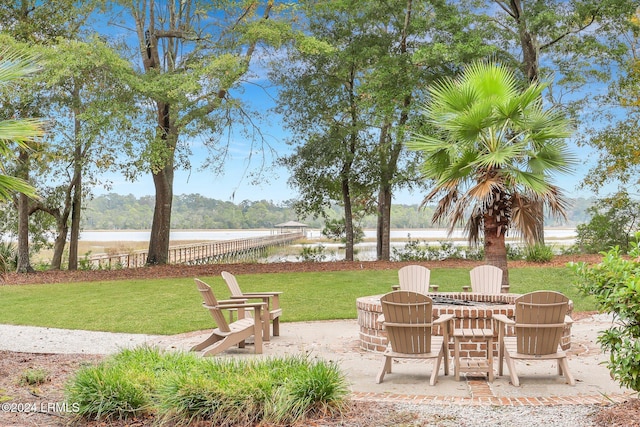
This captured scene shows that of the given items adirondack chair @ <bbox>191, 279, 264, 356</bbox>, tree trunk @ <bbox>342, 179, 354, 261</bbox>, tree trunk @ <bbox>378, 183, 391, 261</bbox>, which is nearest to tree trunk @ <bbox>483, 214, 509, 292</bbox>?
adirondack chair @ <bbox>191, 279, 264, 356</bbox>

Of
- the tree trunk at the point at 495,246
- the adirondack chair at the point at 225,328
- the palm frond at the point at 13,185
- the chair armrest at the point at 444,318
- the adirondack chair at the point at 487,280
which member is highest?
the palm frond at the point at 13,185

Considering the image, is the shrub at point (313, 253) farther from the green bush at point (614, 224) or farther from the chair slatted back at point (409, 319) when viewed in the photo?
the chair slatted back at point (409, 319)

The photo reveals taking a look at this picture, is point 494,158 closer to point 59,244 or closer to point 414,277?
point 414,277

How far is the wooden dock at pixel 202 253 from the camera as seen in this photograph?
24.0 meters

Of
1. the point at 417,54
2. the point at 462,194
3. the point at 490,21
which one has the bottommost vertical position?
the point at 462,194

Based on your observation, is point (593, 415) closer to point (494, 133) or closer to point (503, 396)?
point (503, 396)

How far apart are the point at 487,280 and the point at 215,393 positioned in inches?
233

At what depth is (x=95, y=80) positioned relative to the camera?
63.1ft

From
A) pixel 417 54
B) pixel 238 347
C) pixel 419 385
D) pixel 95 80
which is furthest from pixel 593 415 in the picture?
pixel 95 80

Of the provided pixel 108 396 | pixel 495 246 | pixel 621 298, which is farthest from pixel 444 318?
pixel 495 246

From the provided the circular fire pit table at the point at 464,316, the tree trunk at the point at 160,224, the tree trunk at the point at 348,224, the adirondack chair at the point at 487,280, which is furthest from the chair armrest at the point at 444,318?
the tree trunk at the point at 160,224

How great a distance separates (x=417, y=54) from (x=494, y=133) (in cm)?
843

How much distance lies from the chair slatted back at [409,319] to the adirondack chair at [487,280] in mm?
3614

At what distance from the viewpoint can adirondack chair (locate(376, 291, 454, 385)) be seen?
21.1 feet
